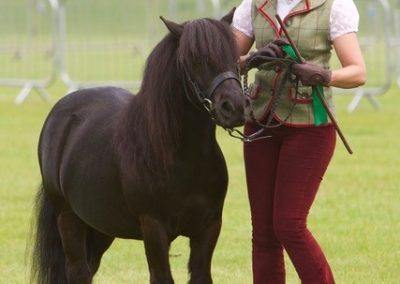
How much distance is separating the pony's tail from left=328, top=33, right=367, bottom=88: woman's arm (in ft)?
7.27

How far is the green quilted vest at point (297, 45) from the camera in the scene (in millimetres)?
6250

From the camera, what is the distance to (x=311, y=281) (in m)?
6.44

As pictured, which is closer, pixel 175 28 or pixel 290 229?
pixel 175 28

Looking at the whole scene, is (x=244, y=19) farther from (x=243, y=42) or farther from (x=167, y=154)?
(x=167, y=154)

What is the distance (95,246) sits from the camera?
24.9 feet

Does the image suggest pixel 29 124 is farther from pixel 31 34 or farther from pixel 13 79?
pixel 31 34

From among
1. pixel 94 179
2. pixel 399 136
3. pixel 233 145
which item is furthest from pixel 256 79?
pixel 399 136

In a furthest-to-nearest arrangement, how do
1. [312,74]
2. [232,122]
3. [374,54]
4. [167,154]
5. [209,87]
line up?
A: [374,54] < [167,154] < [312,74] < [209,87] < [232,122]

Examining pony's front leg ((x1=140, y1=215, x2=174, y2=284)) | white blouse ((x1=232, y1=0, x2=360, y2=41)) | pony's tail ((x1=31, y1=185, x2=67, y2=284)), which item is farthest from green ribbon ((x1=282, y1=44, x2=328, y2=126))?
pony's tail ((x1=31, y1=185, x2=67, y2=284))

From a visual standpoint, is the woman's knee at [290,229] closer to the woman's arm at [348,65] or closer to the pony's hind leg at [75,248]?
the woman's arm at [348,65]

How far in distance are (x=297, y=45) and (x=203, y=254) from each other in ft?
3.84

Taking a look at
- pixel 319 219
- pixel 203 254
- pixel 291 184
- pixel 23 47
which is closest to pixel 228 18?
pixel 291 184

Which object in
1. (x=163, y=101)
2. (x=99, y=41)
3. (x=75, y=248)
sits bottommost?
(x=99, y=41)

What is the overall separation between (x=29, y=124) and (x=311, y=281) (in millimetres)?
12364
